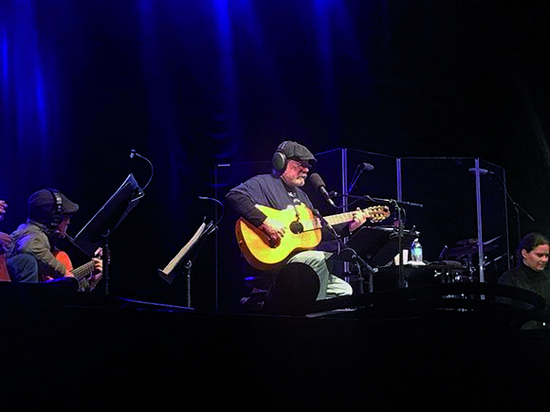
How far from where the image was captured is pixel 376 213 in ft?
20.1

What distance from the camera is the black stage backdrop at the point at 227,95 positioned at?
6.56m

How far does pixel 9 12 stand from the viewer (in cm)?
616

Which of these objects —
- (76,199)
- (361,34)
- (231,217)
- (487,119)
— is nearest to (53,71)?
(76,199)

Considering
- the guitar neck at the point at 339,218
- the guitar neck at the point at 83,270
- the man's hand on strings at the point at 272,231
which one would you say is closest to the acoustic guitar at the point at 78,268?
the guitar neck at the point at 83,270

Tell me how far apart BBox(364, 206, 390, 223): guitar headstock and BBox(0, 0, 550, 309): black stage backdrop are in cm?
214

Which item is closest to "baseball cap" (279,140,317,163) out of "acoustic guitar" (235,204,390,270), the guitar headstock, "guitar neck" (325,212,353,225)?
"acoustic guitar" (235,204,390,270)

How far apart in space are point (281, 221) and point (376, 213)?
3.73 ft

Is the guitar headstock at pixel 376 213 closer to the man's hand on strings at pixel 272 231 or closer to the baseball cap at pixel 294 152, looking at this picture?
the baseball cap at pixel 294 152

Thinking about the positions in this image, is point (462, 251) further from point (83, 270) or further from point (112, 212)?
point (112, 212)

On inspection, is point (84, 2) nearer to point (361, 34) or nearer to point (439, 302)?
point (361, 34)

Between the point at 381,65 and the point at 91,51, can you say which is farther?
the point at 381,65

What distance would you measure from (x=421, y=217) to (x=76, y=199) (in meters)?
4.52

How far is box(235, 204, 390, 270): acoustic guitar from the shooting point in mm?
5297

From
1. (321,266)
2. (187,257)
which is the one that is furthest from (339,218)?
(187,257)
